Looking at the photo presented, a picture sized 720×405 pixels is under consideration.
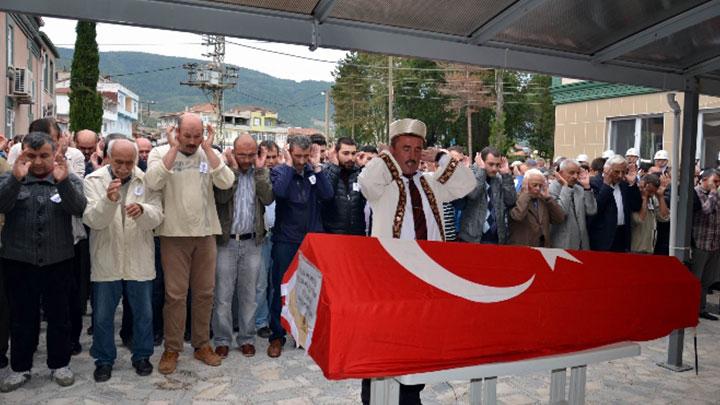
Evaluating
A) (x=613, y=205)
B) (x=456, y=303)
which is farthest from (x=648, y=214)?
(x=456, y=303)

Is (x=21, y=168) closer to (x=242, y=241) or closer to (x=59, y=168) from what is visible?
(x=59, y=168)

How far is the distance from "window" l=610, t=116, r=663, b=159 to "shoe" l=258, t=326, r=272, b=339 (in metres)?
11.7

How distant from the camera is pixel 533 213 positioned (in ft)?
21.7

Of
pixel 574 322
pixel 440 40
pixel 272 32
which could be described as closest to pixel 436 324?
pixel 574 322

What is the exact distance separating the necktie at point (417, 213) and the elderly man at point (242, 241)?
81.7 inches

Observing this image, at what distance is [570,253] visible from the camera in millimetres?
3887

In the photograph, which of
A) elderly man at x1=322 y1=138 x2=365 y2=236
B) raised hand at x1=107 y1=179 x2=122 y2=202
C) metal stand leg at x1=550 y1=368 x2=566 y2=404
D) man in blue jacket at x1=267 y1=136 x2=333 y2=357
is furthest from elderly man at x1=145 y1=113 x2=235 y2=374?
metal stand leg at x1=550 y1=368 x2=566 y2=404

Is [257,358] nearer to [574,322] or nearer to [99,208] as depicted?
[99,208]

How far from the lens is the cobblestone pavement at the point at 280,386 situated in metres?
4.72

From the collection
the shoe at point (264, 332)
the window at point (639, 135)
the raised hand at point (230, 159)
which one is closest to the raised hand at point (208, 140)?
the raised hand at point (230, 159)

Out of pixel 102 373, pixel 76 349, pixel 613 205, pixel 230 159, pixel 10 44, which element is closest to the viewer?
pixel 102 373

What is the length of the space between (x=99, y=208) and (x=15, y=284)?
0.88 meters

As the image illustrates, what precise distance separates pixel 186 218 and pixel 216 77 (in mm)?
71957

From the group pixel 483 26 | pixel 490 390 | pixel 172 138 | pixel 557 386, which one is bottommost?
pixel 557 386
